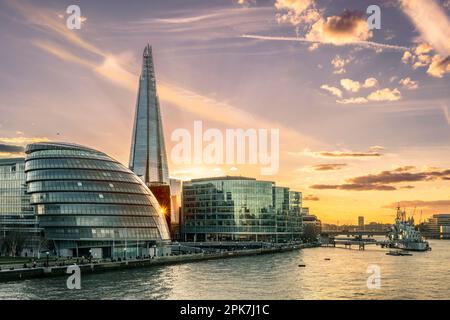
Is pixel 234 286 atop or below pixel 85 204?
below

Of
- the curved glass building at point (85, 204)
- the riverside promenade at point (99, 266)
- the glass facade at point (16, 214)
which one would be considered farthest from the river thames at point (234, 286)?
the glass facade at point (16, 214)

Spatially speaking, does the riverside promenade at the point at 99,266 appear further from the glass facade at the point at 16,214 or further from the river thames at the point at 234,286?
the glass facade at the point at 16,214

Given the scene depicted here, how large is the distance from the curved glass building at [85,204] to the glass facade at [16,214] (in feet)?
11.4

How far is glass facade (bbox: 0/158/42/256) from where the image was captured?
11839 cm

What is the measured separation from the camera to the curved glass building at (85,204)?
123m

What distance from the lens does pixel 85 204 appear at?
4862 inches

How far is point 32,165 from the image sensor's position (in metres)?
129

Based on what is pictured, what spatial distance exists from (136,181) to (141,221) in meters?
11.0

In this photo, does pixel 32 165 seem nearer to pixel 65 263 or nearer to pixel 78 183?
pixel 78 183

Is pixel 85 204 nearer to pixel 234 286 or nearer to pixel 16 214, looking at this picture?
pixel 16 214

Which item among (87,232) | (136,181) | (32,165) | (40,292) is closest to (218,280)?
(40,292)

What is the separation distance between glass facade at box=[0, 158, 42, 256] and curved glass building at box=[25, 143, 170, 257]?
3.46 m

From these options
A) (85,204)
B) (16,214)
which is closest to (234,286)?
(85,204)

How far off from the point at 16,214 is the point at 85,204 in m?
21.1
